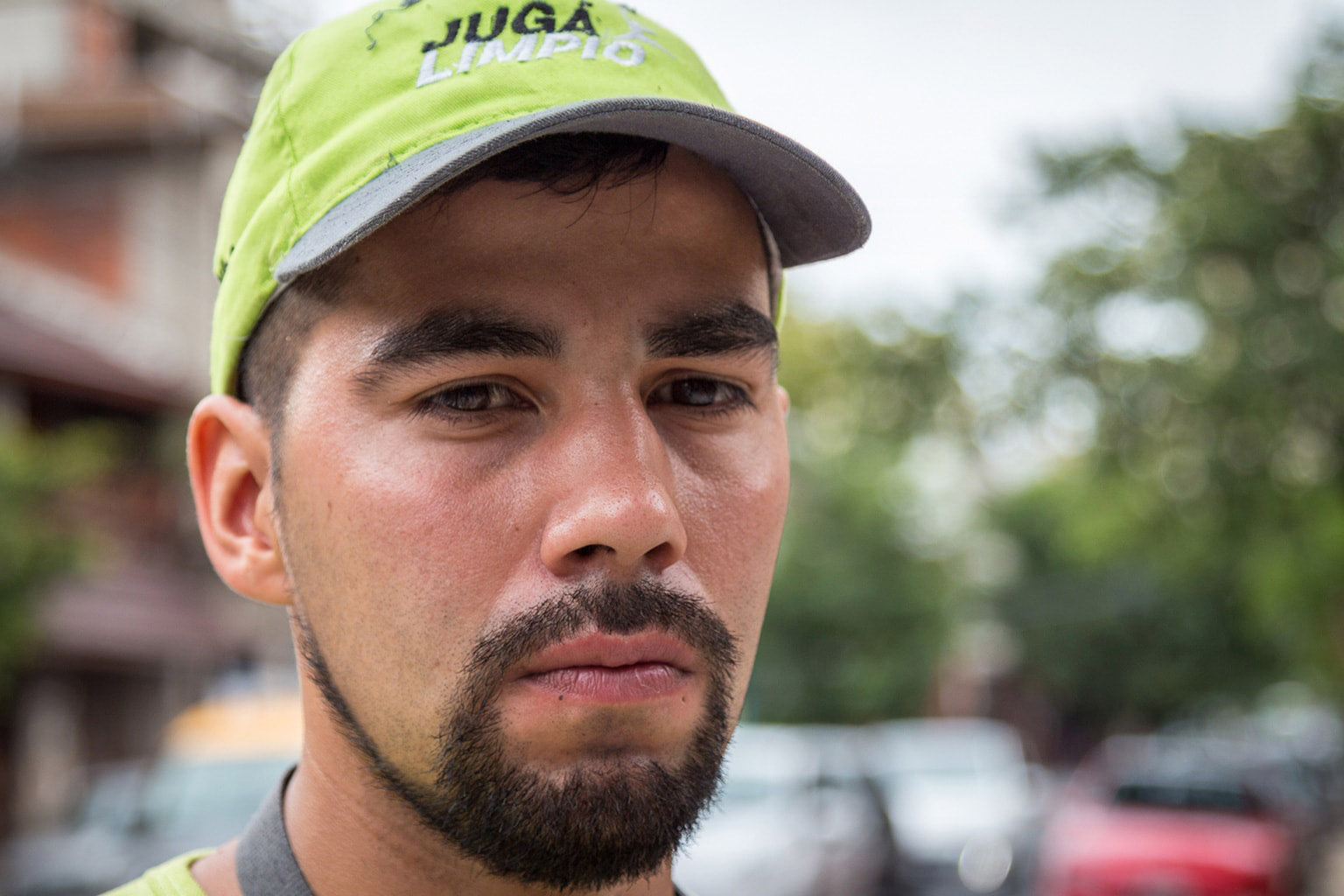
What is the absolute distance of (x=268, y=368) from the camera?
1.70 m

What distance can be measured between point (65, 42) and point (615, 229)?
23501 millimetres

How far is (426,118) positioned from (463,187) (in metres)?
0.09

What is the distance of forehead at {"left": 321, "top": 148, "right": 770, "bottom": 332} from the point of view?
5.16 feet

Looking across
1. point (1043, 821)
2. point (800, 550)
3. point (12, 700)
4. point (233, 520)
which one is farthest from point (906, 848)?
point (800, 550)

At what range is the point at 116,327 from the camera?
21047 mm

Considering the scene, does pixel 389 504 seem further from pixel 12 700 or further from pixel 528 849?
pixel 12 700

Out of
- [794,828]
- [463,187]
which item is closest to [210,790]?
[794,828]

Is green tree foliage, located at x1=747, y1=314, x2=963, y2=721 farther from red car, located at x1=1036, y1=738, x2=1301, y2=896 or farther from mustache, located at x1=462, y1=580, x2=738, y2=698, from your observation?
mustache, located at x1=462, y1=580, x2=738, y2=698

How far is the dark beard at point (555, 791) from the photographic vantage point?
4.80 ft

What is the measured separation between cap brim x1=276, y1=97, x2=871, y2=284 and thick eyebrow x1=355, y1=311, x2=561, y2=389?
0.12 metres

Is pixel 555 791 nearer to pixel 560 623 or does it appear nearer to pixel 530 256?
pixel 560 623

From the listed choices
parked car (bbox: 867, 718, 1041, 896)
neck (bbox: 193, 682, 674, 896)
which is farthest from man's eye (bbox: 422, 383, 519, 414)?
parked car (bbox: 867, 718, 1041, 896)

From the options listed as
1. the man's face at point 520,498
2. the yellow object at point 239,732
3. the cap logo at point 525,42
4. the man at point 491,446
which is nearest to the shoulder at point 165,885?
the man at point 491,446

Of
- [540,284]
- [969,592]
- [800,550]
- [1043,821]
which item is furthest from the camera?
[969,592]
